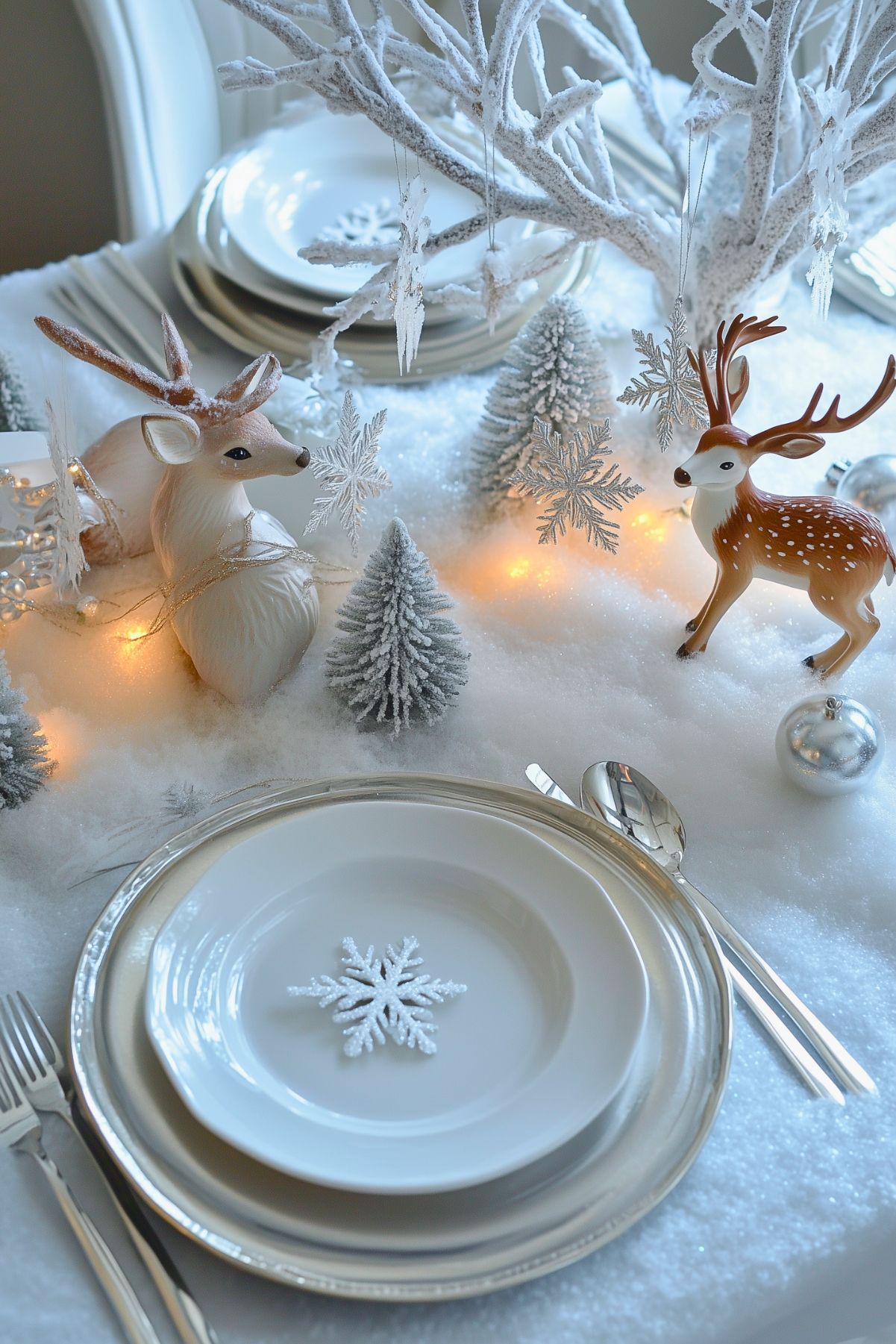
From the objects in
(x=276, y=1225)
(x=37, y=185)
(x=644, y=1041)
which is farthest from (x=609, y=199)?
(x=37, y=185)

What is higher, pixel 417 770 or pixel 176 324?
pixel 176 324

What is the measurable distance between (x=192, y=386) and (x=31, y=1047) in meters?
0.41

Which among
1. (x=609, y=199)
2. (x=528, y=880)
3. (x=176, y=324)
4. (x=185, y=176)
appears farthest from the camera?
(x=185, y=176)

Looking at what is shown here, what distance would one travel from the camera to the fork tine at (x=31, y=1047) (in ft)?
1.74

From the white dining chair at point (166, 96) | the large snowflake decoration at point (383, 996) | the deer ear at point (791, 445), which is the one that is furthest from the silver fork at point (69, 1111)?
the white dining chair at point (166, 96)

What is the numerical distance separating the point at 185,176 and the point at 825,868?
145 cm

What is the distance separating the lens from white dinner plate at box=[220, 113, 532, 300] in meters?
1.04

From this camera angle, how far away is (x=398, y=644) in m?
0.73

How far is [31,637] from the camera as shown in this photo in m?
0.80

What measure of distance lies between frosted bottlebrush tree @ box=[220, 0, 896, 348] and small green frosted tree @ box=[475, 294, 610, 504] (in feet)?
0.15

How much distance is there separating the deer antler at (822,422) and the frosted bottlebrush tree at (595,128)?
113 millimetres

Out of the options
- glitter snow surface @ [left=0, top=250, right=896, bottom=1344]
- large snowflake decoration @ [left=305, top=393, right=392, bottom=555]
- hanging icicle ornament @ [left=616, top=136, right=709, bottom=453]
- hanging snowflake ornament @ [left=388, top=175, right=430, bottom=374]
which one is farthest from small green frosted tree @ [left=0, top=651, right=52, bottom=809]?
hanging icicle ornament @ [left=616, top=136, right=709, bottom=453]

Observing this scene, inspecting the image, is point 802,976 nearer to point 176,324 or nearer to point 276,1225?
point 276,1225

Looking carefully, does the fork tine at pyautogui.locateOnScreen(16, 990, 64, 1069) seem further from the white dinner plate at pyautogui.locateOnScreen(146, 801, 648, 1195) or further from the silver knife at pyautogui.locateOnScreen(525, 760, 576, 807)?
the silver knife at pyautogui.locateOnScreen(525, 760, 576, 807)
